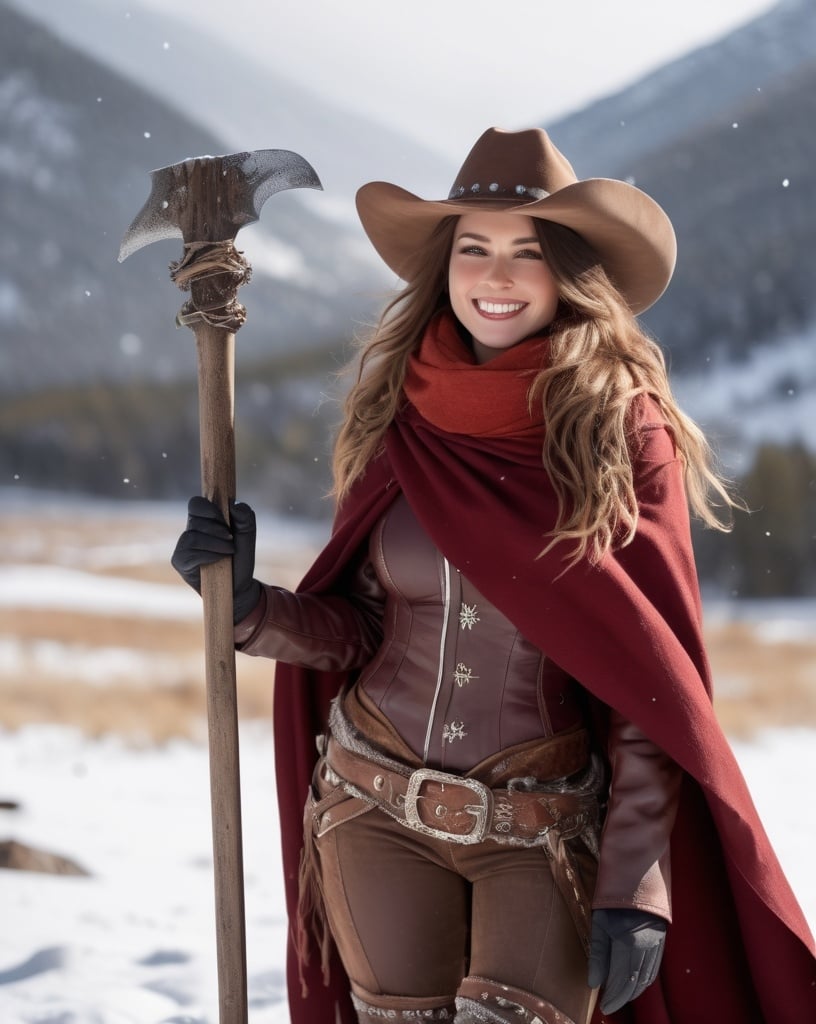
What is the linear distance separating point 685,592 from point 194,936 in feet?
6.04

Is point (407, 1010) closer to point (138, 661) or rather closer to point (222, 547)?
point (222, 547)

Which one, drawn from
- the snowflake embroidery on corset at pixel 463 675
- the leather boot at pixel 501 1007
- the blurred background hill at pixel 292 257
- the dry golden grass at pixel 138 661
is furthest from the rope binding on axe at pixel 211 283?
the blurred background hill at pixel 292 257

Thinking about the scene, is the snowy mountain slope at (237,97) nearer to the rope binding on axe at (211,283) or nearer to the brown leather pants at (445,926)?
the rope binding on axe at (211,283)

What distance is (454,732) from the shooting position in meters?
1.63

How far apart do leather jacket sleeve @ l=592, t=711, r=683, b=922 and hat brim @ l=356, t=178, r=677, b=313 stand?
0.68 metres

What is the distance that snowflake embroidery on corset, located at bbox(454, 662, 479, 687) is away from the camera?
5.39ft

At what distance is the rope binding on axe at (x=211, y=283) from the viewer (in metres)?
1.67

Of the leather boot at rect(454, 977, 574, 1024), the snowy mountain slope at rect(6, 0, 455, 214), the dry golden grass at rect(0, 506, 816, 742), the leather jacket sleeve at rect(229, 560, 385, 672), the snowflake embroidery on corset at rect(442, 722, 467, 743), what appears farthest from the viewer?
the snowy mountain slope at rect(6, 0, 455, 214)

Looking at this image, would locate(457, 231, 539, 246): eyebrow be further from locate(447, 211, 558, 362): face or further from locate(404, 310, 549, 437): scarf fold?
locate(404, 310, 549, 437): scarf fold

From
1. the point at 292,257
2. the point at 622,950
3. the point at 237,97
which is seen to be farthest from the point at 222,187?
the point at 237,97

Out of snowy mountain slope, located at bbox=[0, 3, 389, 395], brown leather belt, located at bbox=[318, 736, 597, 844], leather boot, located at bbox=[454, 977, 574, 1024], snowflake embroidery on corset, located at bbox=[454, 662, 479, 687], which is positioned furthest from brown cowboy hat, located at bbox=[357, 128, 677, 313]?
snowy mountain slope, located at bbox=[0, 3, 389, 395]

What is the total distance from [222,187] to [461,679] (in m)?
0.77

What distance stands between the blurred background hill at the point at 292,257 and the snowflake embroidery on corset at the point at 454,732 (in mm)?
6155

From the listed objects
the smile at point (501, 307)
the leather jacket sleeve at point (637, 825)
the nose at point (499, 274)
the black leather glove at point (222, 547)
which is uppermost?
the nose at point (499, 274)
